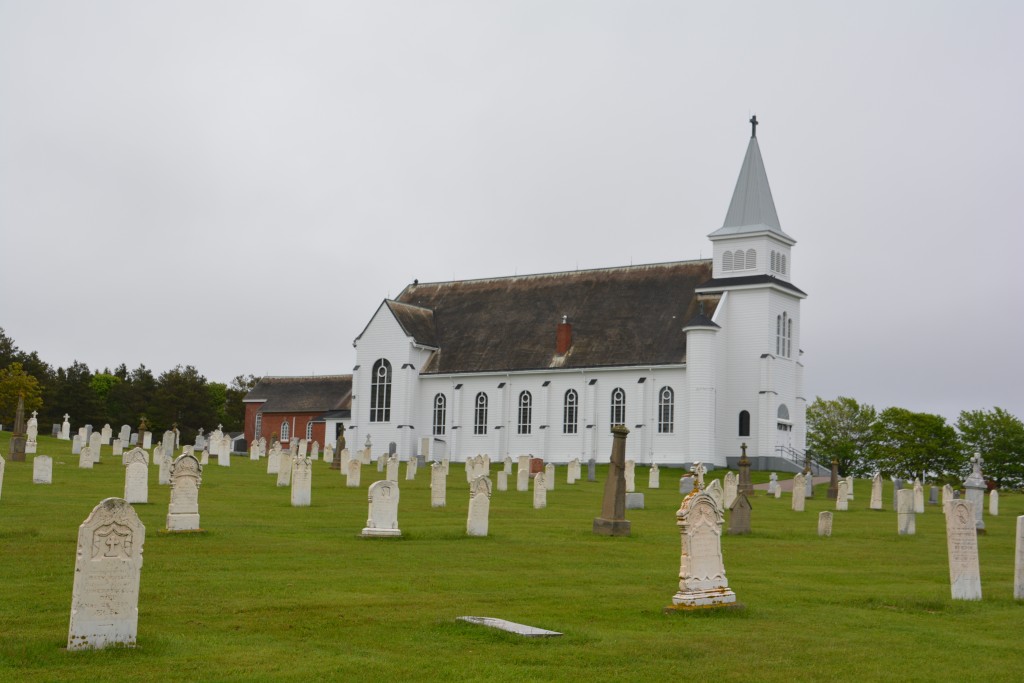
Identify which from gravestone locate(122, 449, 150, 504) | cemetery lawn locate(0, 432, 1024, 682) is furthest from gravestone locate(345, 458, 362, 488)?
gravestone locate(122, 449, 150, 504)

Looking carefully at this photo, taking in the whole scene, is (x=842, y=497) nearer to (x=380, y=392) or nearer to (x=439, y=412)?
(x=439, y=412)

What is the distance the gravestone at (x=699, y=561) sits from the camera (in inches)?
529

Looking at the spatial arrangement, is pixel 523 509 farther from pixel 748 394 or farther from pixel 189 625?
pixel 748 394

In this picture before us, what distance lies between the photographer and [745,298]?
58.3 metres

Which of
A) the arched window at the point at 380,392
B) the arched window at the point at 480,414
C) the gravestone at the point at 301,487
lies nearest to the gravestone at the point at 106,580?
the gravestone at the point at 301,487

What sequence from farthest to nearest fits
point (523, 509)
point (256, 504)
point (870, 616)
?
1. point (523, 509)
2. point (256, 504)
3. point (870, 616)

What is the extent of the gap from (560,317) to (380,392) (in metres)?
11.4

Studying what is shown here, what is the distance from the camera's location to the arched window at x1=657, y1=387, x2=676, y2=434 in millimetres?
57469

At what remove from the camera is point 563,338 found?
6244cm

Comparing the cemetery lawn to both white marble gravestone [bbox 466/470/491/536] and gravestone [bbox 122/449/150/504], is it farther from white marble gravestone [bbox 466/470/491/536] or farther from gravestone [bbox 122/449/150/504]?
gravestone [bbox 122/449/150/504]

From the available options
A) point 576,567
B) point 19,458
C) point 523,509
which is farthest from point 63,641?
point 19,458

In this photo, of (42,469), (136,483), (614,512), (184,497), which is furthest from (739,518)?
(42,469)

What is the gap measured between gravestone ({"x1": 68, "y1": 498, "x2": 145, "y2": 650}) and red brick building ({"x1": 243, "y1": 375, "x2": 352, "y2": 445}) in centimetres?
6405

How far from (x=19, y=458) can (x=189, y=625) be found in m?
29.4
